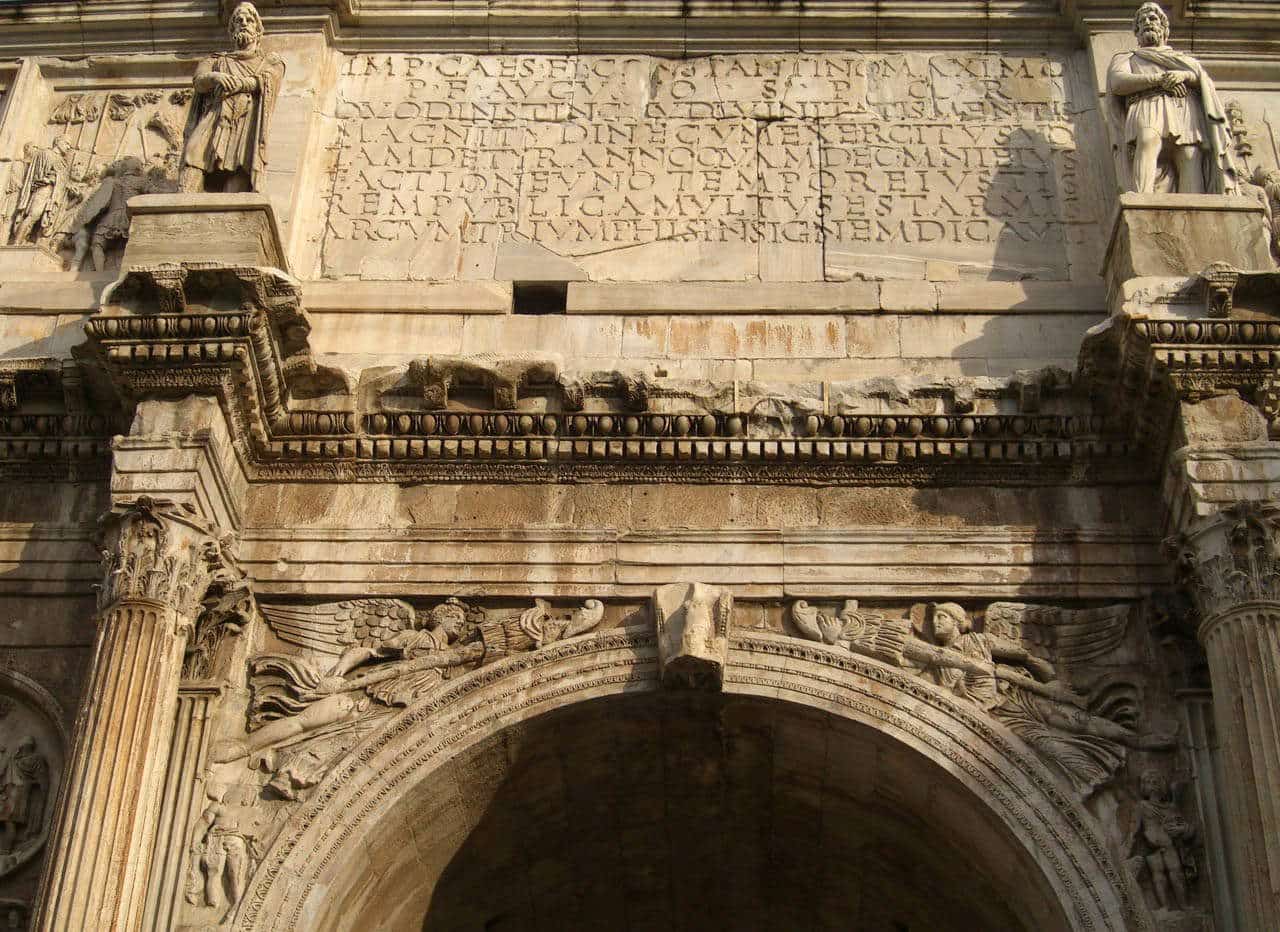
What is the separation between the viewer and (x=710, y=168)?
15375 millimetres

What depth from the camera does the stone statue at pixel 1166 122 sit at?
14352 mm

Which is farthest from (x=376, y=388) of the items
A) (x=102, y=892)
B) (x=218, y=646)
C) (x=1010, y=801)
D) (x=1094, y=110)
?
(x=1094, y=110)

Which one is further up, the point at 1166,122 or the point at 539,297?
the point at 1166,122

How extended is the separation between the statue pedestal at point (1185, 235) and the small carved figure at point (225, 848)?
7.07 meters

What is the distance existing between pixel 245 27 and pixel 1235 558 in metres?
8.64

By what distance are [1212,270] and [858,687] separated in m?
3.69

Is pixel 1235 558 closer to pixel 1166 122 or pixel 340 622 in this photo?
A: pixel 1166 122

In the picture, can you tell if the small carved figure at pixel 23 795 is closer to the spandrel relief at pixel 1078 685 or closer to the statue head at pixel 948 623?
the spandrel relief at pixel 1078 685

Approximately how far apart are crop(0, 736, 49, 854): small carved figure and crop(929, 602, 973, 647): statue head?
5.95 m

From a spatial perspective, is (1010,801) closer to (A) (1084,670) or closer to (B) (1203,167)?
(A) (1084,670)

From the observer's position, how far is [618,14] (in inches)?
633

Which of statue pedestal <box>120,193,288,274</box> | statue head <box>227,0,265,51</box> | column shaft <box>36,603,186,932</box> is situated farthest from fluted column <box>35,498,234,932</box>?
statue head <box>227,0,265,51</box>

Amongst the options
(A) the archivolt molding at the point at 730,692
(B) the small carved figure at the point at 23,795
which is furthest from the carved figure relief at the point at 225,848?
(B) the small carved figure at the point at 23,795

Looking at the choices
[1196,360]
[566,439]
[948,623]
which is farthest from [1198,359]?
[566,439]
